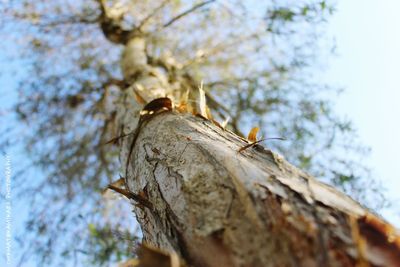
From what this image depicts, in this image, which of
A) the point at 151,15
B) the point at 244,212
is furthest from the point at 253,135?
the point at 151,15

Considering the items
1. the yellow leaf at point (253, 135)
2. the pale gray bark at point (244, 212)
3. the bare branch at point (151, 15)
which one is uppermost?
the bare branch at point (151, 15)

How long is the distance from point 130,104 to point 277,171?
Result: 172 centimetres

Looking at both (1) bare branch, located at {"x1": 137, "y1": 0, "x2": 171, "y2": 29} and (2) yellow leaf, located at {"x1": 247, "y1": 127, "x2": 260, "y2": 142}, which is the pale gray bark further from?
(1) bare branch, located at {"x1": 137, "y1": 0, "x2": 171, "y2": 29}

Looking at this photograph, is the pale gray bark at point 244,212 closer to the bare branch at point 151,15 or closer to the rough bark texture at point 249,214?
the rough bark texture at point 249,214

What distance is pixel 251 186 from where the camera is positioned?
1075mm

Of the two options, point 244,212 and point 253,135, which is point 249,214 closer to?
point 244,212

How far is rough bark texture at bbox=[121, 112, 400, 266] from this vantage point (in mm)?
853

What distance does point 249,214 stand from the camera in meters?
0.98

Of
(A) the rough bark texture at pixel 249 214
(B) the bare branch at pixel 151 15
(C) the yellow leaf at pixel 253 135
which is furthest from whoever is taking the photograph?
(B) the bare branch at pixel 151 15

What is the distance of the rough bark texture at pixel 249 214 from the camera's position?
2.80 feet

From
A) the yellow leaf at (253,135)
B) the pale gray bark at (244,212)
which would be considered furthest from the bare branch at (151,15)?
the yellow leaf at (253,135)

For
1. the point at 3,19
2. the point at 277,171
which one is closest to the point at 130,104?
the point at 277,171

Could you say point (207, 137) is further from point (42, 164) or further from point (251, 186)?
point (42, 164)

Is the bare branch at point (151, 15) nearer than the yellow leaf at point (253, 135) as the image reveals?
No
